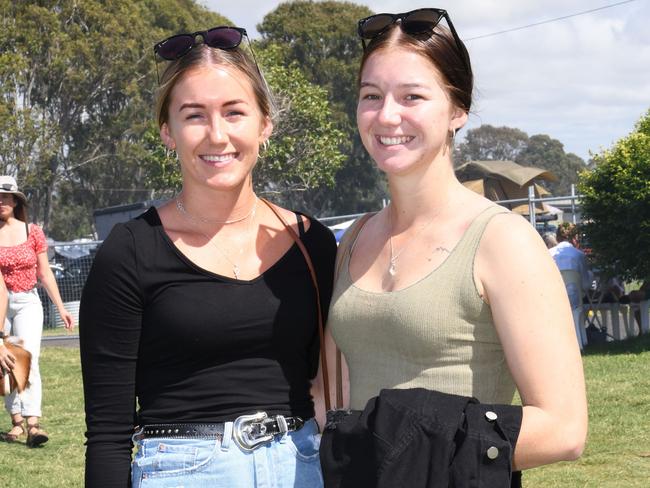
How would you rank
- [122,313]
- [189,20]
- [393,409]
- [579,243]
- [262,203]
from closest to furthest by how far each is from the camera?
[393,409] < [122,313] < [262,203] < [579,243] < [189,20]

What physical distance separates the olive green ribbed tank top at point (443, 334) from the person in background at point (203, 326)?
369 mm

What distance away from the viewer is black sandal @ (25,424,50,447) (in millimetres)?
8242

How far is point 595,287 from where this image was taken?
1355 cm

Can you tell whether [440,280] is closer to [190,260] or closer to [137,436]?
[190,260]

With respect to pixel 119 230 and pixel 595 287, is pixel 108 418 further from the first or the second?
pixel 595 287

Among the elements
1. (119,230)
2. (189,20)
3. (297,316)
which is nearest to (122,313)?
(119,230)

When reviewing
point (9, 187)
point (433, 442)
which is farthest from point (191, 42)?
point (9, 187)

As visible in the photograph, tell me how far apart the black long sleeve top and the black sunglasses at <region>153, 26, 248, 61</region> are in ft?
1.64

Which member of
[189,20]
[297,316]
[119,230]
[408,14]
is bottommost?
[297,316]

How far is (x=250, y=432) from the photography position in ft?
7.91

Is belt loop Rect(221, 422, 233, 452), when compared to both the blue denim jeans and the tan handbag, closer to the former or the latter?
the blue denim jeans

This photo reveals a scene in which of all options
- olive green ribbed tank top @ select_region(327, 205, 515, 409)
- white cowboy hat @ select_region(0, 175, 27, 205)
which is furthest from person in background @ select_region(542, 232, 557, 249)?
olive green ribbed tank top @ select_region(327, 205, 515, 409)

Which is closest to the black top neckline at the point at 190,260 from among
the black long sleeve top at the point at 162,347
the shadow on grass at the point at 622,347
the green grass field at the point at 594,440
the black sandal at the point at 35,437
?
the black long sleeve top at the point at 162,347

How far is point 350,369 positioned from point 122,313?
585mm
